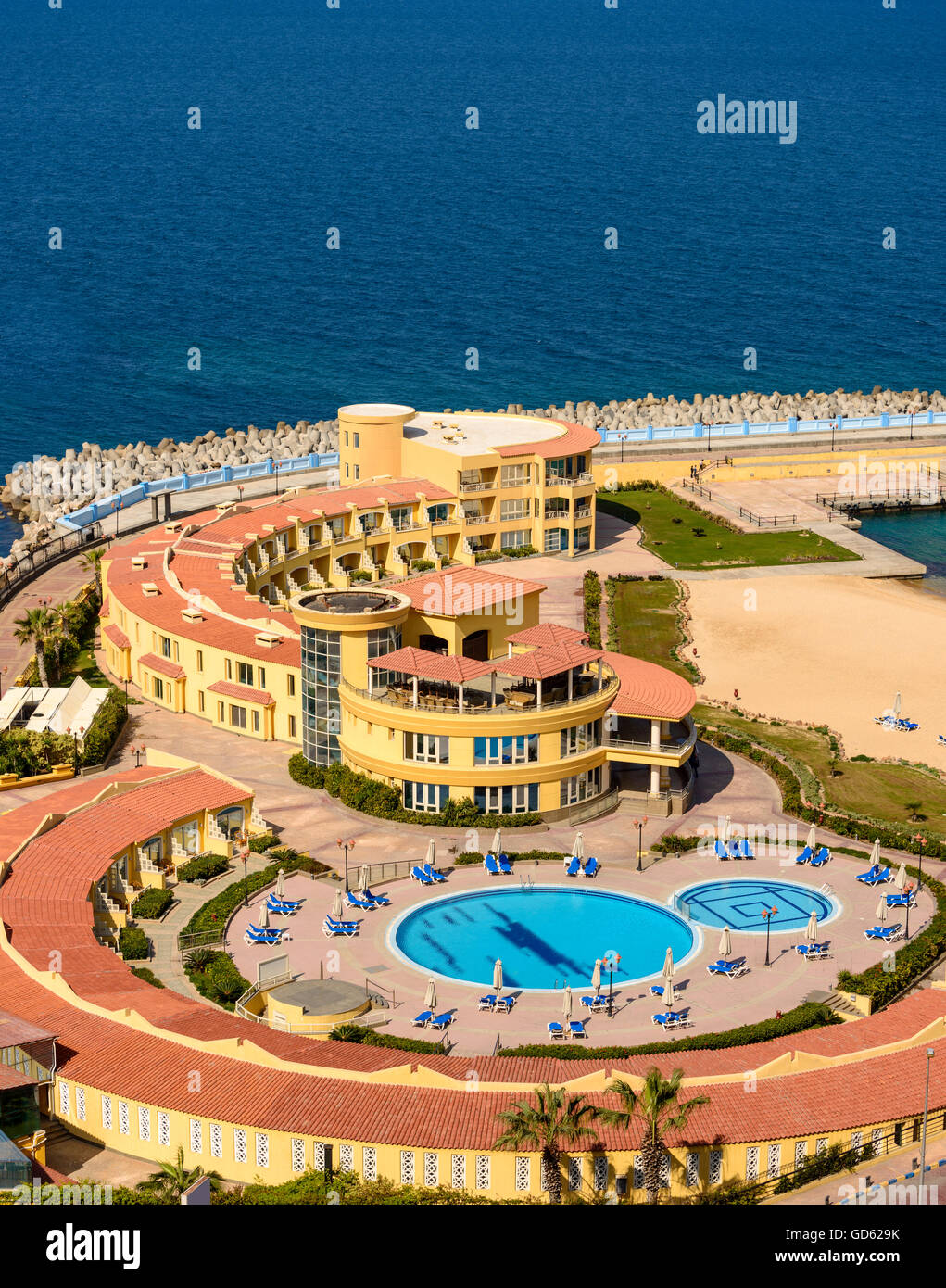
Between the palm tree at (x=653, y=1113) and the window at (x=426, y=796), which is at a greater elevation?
the window at (x=426, y=796)

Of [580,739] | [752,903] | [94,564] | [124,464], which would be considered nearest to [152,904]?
[580,739]

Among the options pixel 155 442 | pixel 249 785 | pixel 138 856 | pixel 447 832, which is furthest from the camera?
pixel 155 442

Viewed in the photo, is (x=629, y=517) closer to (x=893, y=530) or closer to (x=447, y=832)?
(x=893, y=530)

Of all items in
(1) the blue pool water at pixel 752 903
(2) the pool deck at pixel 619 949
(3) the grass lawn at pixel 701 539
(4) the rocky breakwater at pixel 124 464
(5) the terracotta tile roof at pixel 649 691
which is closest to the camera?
(2) the pool deck at pixel 619 949

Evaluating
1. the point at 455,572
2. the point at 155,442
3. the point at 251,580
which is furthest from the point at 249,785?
the point at 155,442

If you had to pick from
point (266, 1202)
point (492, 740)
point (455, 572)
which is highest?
point (455, 572)

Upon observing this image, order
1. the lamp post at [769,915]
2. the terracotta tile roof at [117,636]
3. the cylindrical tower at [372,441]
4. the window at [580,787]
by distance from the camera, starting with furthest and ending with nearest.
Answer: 1. the cylindrical tower at [372,441]
2. the terracotta tile roof at [117,636]
3. the window at [580,787]
4. the lamp post at [769,915]

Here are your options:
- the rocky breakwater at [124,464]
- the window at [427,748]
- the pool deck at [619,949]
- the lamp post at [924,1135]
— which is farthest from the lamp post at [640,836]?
the rocky breakwater at [124,464]

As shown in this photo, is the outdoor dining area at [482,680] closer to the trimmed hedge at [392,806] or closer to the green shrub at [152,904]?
the trimmed hedge at [392,806]
